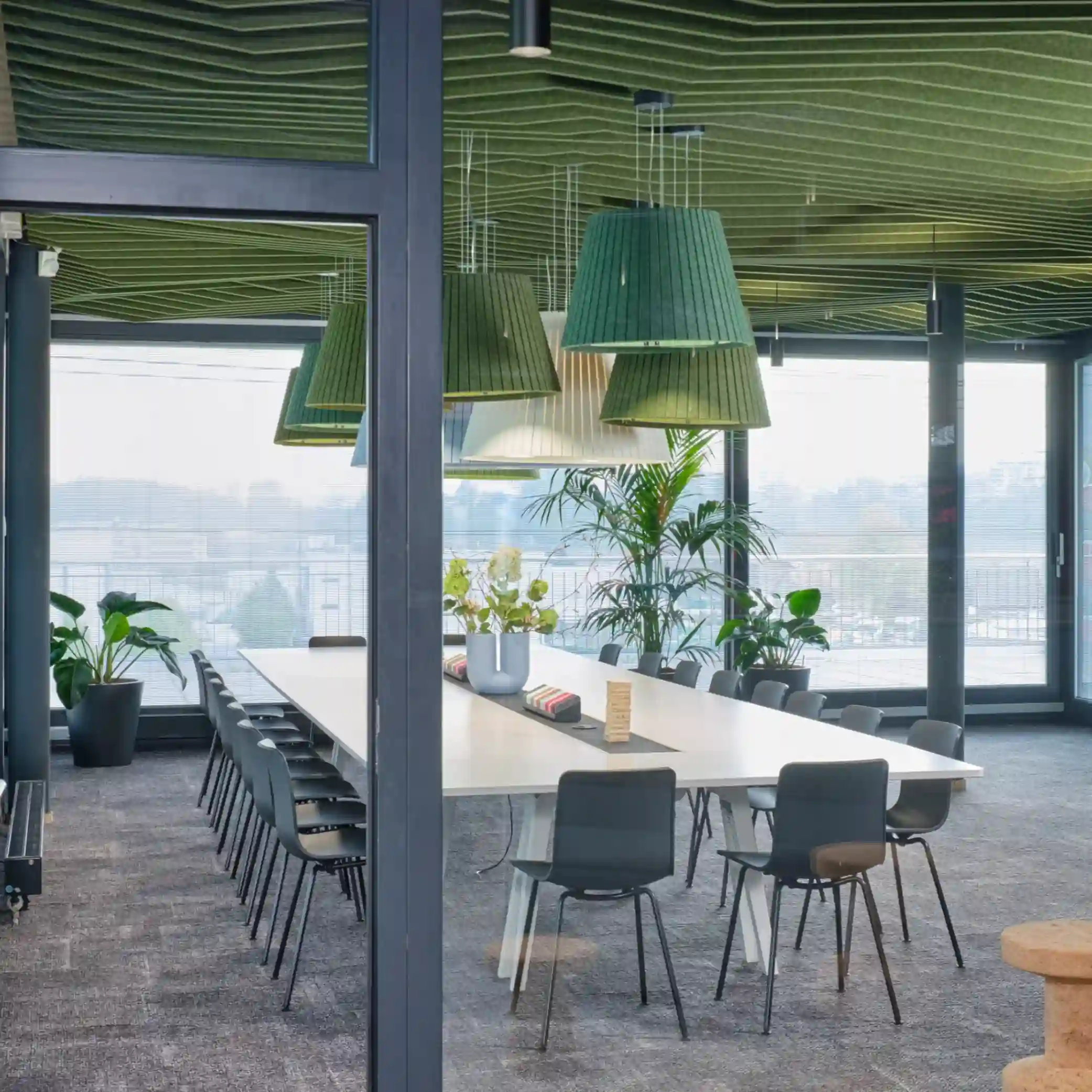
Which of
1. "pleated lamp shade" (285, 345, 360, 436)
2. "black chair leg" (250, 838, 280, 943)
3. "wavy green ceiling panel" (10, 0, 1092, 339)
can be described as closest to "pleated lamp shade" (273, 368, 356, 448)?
"pleated lamp shade" (285, 345, 360, 436)

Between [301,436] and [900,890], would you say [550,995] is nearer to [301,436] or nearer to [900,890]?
[900,890]

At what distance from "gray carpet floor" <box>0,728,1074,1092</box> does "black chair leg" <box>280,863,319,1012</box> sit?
56 mm

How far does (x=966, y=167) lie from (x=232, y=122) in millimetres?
2281

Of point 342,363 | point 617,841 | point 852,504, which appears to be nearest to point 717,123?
point 852,504

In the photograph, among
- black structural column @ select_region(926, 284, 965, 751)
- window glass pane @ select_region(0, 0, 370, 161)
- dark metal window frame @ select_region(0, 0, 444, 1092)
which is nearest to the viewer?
window glass pane @ select_region(0, 0, 370, 161)

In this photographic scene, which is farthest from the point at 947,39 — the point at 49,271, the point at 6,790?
the point at 6,790

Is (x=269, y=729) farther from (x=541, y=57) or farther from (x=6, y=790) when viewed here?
(x=6, y=790)

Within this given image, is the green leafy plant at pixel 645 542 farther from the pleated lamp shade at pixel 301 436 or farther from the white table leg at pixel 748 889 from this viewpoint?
the pleated lamp shade at pixel 301 436

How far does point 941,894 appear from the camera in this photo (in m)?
3.68

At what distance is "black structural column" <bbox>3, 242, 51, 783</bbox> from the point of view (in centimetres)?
378

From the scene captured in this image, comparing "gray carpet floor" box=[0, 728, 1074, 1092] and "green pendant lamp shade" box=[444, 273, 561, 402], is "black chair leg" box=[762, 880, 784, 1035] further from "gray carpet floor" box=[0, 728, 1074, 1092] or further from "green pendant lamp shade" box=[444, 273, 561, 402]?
"green pendant lamp shade" box=[444, 273, 561, 402]

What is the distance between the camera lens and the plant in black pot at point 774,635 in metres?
3.59

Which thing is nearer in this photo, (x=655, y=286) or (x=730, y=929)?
(x=730, y=929)

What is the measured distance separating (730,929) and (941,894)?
0.61m
